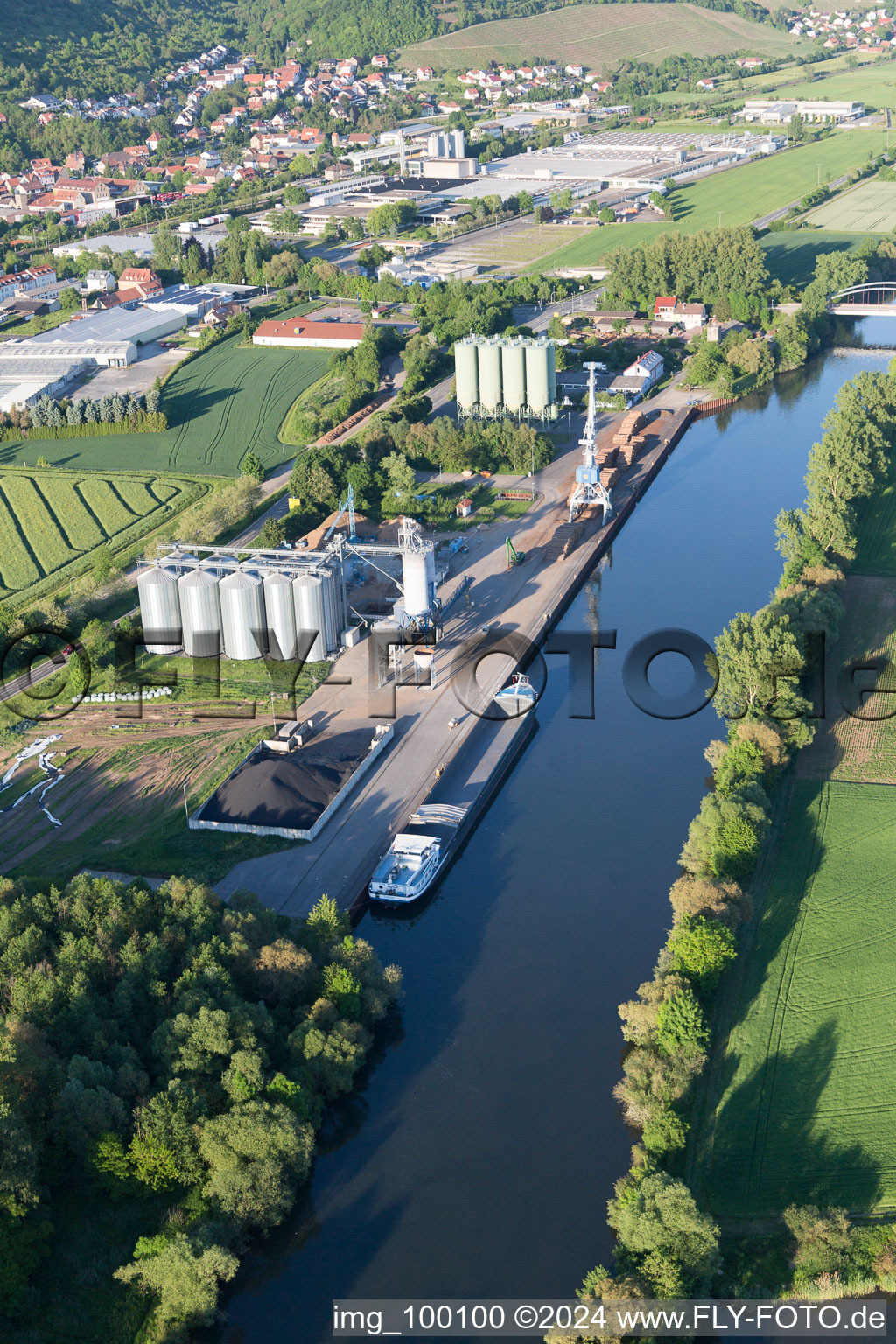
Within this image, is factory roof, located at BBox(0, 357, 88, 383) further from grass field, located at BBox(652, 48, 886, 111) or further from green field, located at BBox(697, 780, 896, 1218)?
grass field, located at BBox(652, 48, 886, 111)

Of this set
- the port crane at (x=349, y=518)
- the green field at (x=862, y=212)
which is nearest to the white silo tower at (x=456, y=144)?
the green field at (x=862, y=212)

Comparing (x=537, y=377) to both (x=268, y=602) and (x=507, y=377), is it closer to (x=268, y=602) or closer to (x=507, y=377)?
(x=507, y=377)

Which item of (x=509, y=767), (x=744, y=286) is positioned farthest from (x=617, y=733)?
(x=744, y=286)

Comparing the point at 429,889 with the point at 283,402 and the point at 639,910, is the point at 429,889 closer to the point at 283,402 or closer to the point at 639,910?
the point at 639,910

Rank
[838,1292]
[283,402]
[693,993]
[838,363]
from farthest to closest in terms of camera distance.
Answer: [838,363] < [283,402] < [693,993] < [838,1292]

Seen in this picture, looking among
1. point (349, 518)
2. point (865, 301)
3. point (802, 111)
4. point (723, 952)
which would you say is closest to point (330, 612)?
point (349, 518)

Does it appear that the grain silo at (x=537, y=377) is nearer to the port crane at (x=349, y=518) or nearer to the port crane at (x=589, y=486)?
the port crane at (x=589, y=486)
